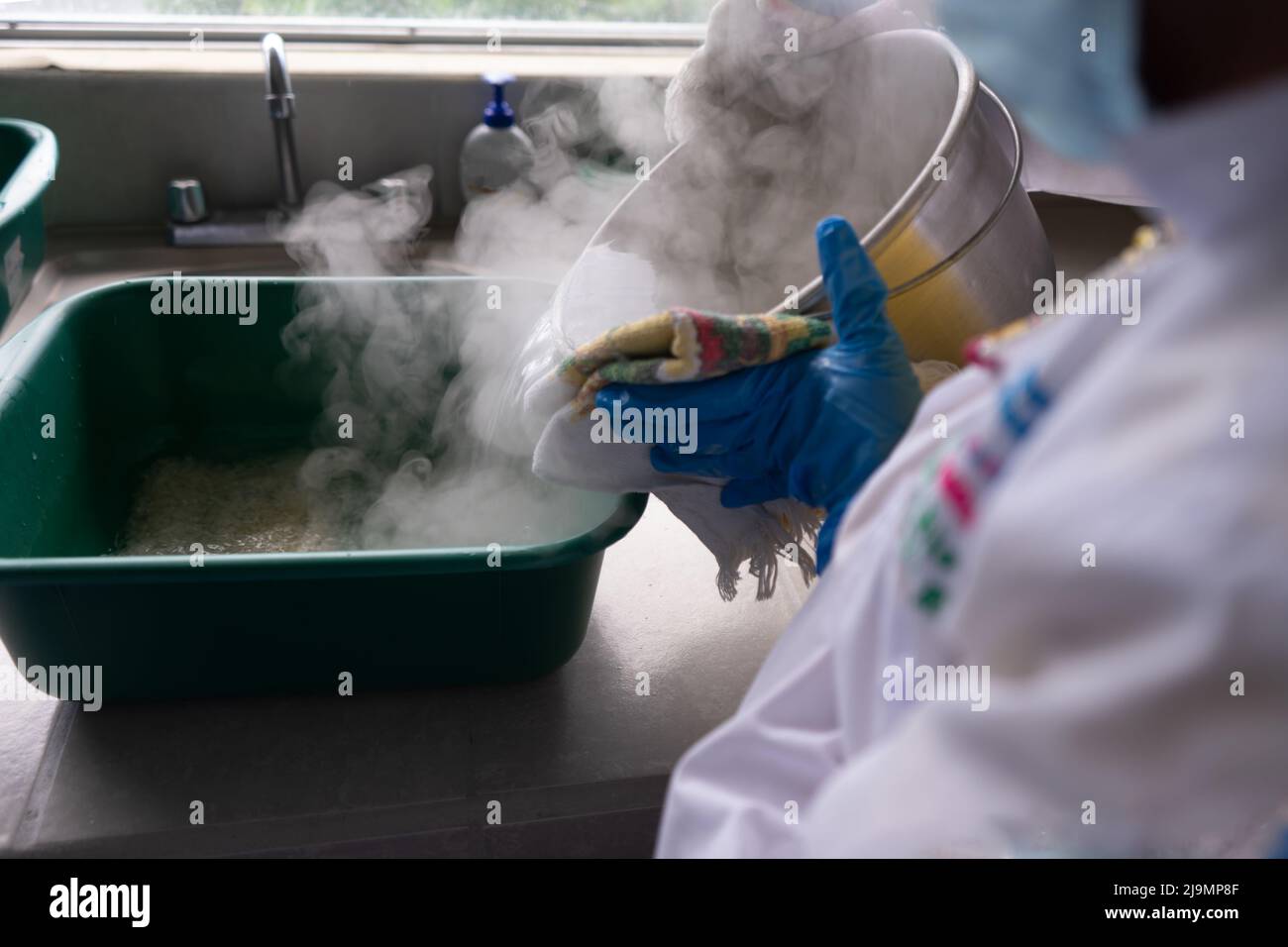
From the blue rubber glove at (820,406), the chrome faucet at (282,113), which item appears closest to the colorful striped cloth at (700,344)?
the blue rubber glove at (820,406)

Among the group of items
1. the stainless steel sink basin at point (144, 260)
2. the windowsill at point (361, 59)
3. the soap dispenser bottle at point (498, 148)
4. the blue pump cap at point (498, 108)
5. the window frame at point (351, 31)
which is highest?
the window frame at point (351, 31)

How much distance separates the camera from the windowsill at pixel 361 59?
5.74ft

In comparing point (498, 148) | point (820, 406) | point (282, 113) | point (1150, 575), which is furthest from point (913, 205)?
point (282, 113)

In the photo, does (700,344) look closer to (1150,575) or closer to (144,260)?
(1150,575)

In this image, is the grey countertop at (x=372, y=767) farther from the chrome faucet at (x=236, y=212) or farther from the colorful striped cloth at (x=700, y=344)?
the chrome faucet at (x=236, y=212)

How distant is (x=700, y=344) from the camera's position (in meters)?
0.91

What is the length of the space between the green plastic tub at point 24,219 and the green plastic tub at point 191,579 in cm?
7

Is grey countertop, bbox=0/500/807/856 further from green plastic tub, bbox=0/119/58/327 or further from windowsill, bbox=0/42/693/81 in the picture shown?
windowsill, bbox=0/42/693/81

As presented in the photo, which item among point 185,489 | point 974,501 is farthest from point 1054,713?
point 185,489

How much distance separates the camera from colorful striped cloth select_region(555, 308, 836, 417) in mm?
901

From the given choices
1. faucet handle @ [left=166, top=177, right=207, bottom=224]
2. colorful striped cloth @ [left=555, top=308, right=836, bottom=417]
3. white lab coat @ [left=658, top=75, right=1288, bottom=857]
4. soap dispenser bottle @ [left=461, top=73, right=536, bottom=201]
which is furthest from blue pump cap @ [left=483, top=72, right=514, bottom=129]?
white lab coat @ [left=658, top=75, right=1288, bottom=857]

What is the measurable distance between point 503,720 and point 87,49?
5.12 ft

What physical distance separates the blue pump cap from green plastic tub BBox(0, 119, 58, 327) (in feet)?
2.22

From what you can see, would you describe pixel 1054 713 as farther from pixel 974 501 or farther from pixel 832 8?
pixel 832 8
